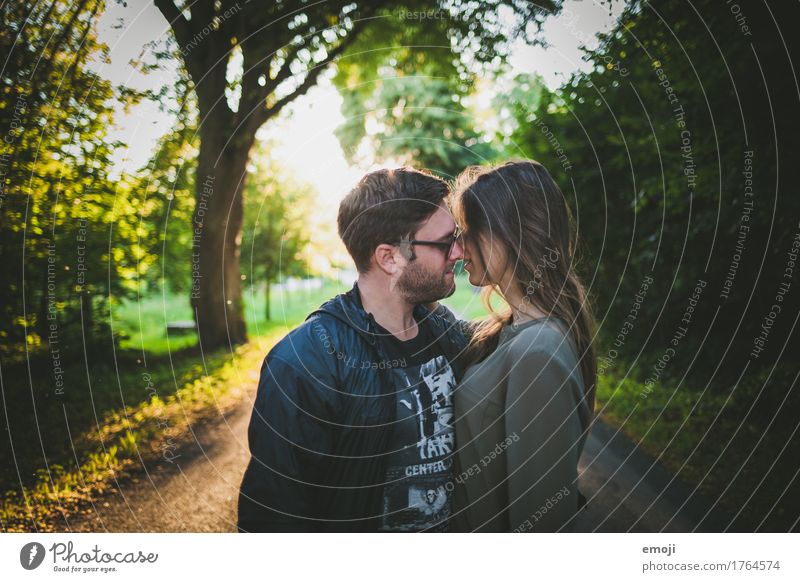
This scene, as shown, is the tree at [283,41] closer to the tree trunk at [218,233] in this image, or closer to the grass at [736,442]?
the tree trunk at [218,233]

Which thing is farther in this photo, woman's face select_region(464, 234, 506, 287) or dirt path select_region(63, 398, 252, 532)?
dirt path select_region(63, 398, 252, 532)

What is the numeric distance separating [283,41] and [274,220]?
12372 mm

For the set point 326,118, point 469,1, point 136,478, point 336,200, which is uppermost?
point 469,1

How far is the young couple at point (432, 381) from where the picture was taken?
2102 mm

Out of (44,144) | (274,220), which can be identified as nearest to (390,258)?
(44,144)

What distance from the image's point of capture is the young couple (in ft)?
6.89

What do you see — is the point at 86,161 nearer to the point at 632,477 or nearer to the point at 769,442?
the point at 632,477

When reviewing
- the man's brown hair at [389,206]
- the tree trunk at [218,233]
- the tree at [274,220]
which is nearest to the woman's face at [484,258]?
the man's brown hair at [389,206]

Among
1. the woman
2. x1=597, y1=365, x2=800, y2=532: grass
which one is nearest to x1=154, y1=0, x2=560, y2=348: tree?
the woman

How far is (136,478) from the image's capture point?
157 inches

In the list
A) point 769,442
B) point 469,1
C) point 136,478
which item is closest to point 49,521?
point 136,478

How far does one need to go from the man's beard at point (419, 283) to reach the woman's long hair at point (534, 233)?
1.17 ft

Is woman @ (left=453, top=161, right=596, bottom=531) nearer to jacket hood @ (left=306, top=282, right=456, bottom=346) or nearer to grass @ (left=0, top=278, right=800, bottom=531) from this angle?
jacket hood @ (left=306, top=282, right=456, bottom=346)
